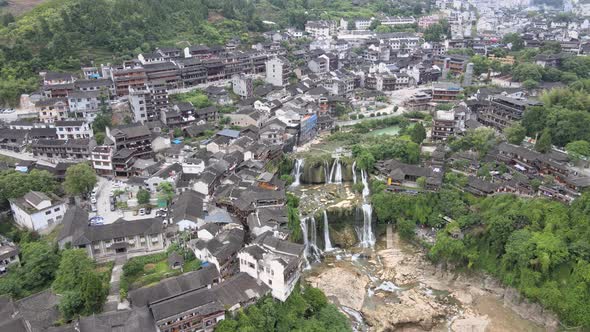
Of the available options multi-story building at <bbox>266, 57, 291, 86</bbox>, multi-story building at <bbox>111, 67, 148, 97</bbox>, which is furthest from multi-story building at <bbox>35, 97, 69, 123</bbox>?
multi-story building at <bbox>266, 57, 291, 86</bbox>

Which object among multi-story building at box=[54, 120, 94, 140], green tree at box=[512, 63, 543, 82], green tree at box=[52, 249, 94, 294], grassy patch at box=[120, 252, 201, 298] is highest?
green tree at box=[512, 63, 543, 82]

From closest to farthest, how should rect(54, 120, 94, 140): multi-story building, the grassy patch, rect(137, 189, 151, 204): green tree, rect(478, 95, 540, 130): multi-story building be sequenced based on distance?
the grassy patch
rect(137, 189, 151, 204): green tree
rect(54, 120, 94, 140): multi-story building
rect(478, 95, 540, 130): multi-story building

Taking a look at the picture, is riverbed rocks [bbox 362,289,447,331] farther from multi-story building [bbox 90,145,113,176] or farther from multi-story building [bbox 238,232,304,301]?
multi-story building [bbox 90,145,113,176]

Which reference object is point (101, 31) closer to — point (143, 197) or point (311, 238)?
point (143, 197)

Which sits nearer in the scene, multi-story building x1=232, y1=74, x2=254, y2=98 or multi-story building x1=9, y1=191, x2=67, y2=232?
multi-story building x1=9, y1=191, x2=67, y2=232

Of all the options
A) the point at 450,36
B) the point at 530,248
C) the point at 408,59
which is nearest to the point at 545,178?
the point at 530,248

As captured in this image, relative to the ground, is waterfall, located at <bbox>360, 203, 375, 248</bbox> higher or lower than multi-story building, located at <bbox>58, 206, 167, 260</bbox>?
lower

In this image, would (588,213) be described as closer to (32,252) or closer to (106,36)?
(32,252)

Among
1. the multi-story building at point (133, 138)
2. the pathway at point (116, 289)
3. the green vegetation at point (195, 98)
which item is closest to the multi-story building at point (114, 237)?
the pathway at point (116, 289)

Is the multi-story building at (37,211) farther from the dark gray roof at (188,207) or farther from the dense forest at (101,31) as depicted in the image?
the dense forest at (101,31)
